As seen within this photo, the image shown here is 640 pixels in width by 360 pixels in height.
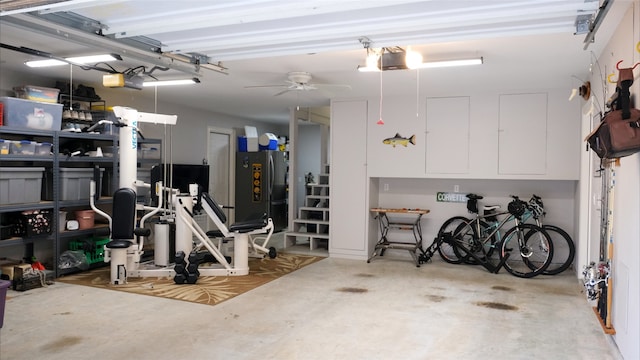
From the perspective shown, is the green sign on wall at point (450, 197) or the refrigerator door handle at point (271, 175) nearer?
the green sign on wall at point (450, 197)

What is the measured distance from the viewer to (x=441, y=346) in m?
3.69

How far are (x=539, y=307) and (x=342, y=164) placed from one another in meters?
3.59

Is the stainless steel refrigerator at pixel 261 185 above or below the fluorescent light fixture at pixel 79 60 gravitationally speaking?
below

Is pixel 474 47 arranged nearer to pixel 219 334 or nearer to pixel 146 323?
pixel 219 334

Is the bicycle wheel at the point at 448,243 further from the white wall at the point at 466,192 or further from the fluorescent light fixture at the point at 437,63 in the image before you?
the fluorescent light fixture at the point at 437,63

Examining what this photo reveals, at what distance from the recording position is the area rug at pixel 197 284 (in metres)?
4.98

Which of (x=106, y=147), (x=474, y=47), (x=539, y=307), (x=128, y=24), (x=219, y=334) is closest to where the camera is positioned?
(x=128, y=24)

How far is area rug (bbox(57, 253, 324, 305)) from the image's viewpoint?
16.3 ft

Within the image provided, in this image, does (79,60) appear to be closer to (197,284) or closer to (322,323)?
(197,284)

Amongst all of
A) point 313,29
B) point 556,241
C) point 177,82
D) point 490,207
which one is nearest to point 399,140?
point 490,207

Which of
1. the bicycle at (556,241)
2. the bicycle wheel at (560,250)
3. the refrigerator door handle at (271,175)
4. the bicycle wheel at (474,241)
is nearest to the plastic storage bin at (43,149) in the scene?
the refrigerator door handle at (271,175)

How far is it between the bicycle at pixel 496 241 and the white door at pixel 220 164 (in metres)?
4.79

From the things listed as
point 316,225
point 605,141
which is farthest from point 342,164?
point 605,141

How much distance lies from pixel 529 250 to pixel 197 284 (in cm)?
431
